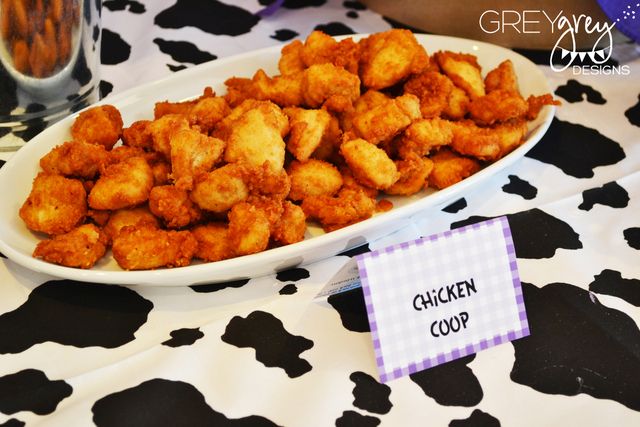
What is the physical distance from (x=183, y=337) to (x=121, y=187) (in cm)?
26

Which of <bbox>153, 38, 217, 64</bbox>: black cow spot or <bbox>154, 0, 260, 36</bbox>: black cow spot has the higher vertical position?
<bbox>154, 0, 260, 36</bbox>: black cow spot

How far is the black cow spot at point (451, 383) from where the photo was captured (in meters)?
0.98

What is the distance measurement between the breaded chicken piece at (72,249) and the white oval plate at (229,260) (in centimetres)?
2

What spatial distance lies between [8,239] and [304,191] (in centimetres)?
47

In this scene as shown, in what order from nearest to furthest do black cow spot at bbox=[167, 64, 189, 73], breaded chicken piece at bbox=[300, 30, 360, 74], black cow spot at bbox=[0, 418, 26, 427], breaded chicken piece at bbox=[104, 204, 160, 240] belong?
black cow spot at bbox=[0, 418, 26, 427] < breaded chicken piece at bbox=[104, 204, 160, 240] < breaded chicken piece at bbox=[300, 30, 360, 74] < black cow spot at bbox=[167, 64, 189, 73]

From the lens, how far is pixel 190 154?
1.10 m

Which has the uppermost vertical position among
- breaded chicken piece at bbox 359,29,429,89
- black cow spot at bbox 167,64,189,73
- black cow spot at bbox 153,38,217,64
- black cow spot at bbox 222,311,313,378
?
breaded chicken piece at bbox 359,29,429,89

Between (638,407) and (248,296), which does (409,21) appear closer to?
(248,296)

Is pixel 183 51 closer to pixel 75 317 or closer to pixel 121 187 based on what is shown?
pixel 121 187

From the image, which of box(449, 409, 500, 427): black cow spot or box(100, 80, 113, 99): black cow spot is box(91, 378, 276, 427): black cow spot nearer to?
box(449, 409, 500, 427): black cow spot

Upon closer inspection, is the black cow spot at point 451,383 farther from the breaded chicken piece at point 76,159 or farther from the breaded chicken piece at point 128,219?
the breaded chicken piece at point 76,159

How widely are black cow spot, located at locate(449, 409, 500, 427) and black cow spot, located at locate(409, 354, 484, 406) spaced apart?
22 mm

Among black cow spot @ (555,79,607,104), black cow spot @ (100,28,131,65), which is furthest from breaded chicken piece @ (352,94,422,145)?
black cow spot @ (100,28,131,65)

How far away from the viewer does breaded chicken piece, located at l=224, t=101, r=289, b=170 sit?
112 centimetres
